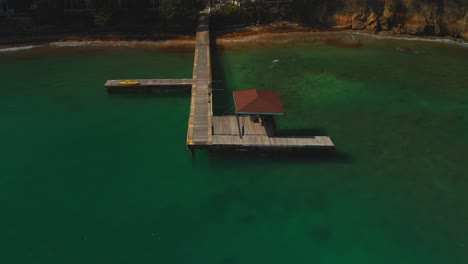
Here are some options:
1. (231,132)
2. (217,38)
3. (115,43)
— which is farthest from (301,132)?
(115,43)

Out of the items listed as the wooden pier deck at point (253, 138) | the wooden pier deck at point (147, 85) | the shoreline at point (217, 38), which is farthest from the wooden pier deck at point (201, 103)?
the shoreline at point (217, 38)

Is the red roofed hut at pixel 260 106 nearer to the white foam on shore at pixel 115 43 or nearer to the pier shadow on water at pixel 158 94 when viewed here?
the pier shadow on water at pixel 158 94

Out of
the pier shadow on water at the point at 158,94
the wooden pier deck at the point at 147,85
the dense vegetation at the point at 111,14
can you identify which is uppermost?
the dense vegetation at the point at 111,14

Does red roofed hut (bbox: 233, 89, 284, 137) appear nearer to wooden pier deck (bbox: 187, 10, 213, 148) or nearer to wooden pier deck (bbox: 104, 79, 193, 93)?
wooden pier deck (bbox: 187, 10, 213, 148)

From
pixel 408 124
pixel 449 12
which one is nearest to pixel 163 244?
pixel 408 124

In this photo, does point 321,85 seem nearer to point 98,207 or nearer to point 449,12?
point 98,207

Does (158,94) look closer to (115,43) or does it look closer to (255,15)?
(115,43)
